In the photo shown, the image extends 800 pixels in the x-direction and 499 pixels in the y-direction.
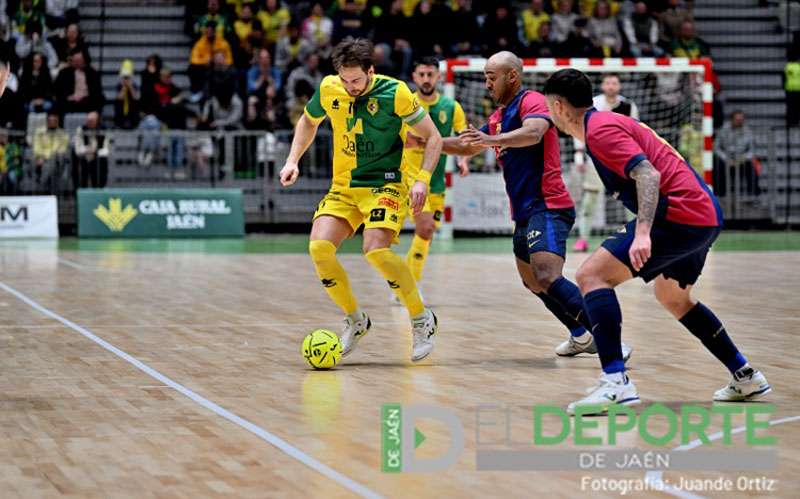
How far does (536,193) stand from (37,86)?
19031 millimetres

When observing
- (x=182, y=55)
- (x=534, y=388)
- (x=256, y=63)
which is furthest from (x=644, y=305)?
(x=182, y=55)

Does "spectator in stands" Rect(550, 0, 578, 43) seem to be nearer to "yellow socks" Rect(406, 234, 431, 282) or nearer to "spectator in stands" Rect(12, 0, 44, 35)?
"spectator in stands" Rect(12, 0, 44, 35)

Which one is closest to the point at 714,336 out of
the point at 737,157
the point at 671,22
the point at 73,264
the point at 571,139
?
the point at 73,264

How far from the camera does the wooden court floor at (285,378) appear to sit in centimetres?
635

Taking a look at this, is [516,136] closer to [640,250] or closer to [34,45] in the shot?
[640,250]

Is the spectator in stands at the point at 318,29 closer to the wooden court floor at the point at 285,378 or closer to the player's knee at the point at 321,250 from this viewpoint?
the wooden court floor at the point at 285,378

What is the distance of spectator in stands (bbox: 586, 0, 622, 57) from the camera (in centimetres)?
2912

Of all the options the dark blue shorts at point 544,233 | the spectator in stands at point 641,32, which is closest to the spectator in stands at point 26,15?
the spectator in stands at point 641,32

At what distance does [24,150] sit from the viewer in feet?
87.8

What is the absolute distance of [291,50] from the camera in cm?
2864

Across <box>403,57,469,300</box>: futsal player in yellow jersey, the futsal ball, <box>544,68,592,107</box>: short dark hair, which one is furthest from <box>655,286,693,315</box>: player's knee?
<box>403,57,469,300</box>: futsal player in yellow jersey

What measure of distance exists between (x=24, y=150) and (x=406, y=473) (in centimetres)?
2162

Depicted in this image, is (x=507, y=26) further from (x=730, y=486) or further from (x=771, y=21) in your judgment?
(x=730, y=486)

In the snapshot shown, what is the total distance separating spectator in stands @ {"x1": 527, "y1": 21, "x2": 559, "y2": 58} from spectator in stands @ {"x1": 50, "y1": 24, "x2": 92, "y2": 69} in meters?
8.51
